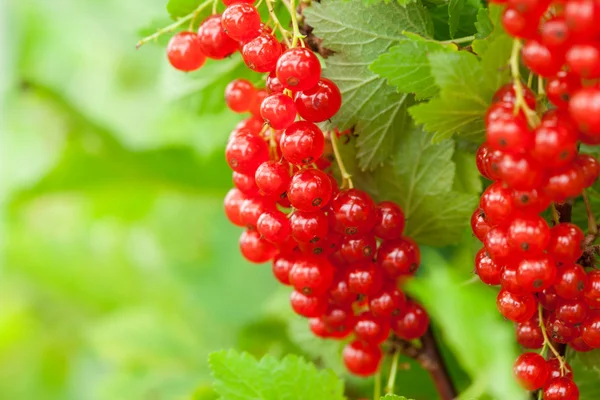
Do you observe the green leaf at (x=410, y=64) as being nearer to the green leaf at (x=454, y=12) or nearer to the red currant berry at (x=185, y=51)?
the green leaf at (x=454, y=12)

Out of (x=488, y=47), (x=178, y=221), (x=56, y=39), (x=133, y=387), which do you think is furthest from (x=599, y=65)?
(x=56, y=39)

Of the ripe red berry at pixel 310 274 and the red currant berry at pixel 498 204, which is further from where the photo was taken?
the ripe red berry at pixel 310 274

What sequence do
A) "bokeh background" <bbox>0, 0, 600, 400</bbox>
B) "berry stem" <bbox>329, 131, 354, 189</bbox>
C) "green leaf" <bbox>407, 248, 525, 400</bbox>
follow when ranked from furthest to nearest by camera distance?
"bokeh background" <bbox>0, 0, 600, 400</bbox>, "berry stem" <bbox>329, 131, 354, 189</bbox>, "green leaf" <bbox>407, 248, 525, 400</bbox>

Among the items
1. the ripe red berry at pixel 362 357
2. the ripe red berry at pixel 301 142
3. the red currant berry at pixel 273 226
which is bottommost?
the ripe red berry at pixel 362 357

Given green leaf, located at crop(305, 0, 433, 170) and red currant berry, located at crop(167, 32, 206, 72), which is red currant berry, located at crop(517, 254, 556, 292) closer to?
green leaf, located at crop(305, 0, 433, 170)

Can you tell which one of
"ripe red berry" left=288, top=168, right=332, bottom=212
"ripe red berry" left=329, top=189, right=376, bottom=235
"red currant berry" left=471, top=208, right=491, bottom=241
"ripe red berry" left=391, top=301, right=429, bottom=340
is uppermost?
"ripe red berry" left=288, top=168, right=332, bottom=212

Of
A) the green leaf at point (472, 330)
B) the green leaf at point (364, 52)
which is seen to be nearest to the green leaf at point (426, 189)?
the green leaf at point (364, 52)

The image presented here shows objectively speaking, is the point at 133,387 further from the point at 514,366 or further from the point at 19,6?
the point at 19,6

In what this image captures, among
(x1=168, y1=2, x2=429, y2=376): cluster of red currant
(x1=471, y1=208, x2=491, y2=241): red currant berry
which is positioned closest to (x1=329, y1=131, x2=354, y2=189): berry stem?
(x1=168, y1=2, x2=429, y2=376): cluster of red currant
